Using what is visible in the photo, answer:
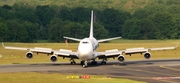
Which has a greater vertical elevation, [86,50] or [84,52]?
[86,50]

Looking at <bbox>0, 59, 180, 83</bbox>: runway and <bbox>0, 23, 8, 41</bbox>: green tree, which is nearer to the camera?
<bbox>0, 59, 180, 83</bbox>: runway

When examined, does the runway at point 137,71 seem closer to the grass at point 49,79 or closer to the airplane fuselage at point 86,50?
the airplane fuselage at point 86,50

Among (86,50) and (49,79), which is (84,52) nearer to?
(86,50)


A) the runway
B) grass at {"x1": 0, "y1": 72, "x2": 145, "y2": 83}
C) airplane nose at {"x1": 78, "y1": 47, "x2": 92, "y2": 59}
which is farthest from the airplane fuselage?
grass at {"x1": 0, "y1": 72, "x2": 145, "y2": 83}

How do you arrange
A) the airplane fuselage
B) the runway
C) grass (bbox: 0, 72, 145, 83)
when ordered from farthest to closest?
the airplane fuselage
the runway
grass (bbox: 0, 72, 145, 83)

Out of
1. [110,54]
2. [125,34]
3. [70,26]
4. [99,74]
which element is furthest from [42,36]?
[99,74]

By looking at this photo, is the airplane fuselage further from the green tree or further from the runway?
the green tree

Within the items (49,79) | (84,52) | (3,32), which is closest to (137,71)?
(84,52)

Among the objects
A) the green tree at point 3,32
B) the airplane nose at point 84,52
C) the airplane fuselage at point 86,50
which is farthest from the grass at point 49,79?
the green tree at point 3,32

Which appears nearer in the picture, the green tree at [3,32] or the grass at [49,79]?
the grass at [49,79]

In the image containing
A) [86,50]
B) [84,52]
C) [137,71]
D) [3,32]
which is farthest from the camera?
[3,32]

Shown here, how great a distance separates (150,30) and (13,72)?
451 ft

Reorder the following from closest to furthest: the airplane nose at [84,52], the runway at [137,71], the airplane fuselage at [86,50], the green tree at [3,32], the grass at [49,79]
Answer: the grass at [49,79] < the runway at [137,71] < the airplane nose at [84,52] < the airplane fuselage at [86,50] < the green tree at [3,32]

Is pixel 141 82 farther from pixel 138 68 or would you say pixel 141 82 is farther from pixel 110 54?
pixel 110 54
